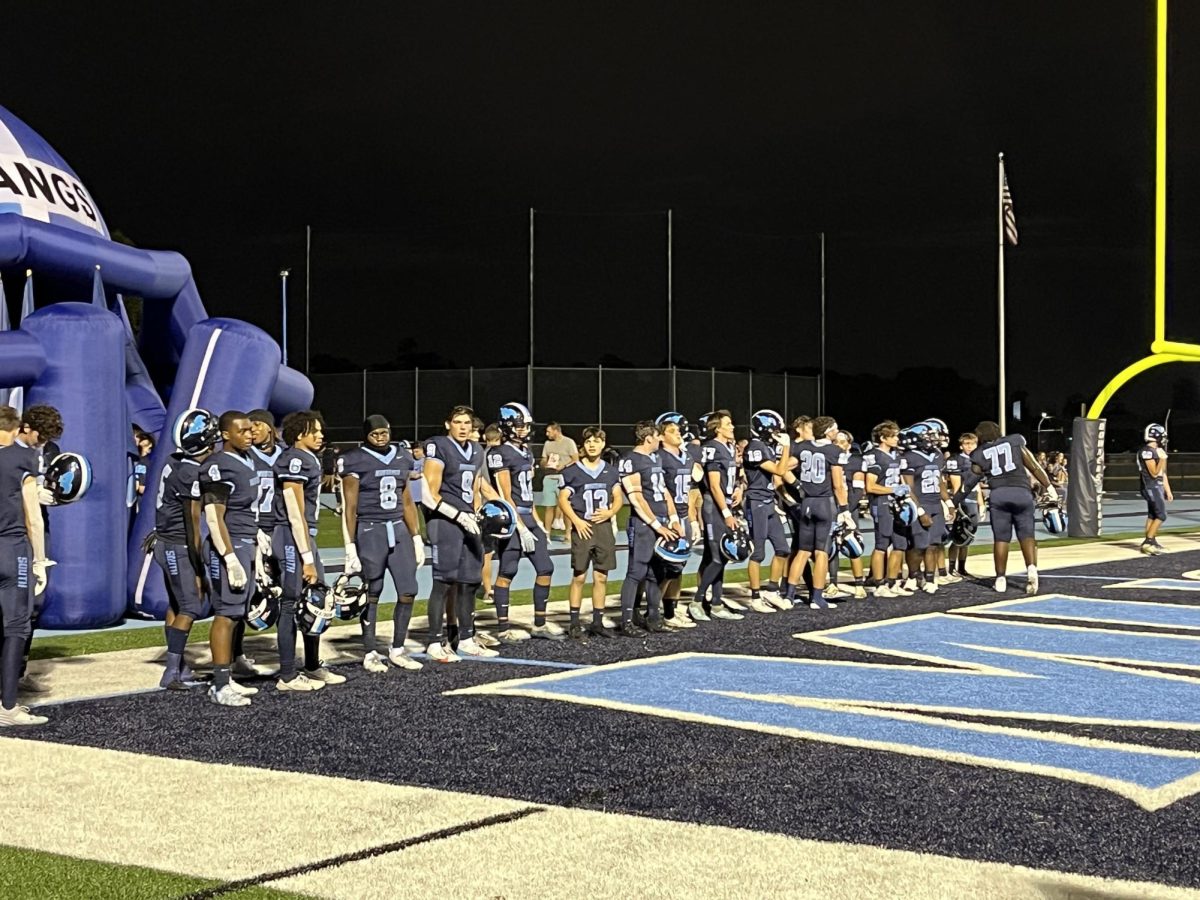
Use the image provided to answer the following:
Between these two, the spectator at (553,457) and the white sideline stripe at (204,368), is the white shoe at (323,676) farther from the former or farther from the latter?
the spectator at (553,457)

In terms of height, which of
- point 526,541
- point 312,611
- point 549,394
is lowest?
point 312,611

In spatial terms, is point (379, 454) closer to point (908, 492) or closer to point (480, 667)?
point (480, 667)

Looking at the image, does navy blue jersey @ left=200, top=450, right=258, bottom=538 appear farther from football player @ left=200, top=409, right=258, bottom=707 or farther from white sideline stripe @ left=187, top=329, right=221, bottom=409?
white sideline stripe @ left=187, top=329, right=221, bottom=409

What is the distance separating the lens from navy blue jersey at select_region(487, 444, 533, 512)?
11.4m

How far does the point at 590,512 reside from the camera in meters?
10.7

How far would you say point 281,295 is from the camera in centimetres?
4100

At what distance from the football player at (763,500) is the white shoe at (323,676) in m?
5.02

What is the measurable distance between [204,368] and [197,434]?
15.7 ft

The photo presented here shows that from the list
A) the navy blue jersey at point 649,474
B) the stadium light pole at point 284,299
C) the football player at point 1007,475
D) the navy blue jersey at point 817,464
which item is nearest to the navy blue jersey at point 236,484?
the navy blue jersey at point 649,474

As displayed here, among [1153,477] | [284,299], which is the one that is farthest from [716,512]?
[284,299]

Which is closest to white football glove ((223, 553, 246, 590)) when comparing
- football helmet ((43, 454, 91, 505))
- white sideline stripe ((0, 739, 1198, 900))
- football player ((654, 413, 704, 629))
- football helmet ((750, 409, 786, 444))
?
football helmet ((43, 454, 91, 505))

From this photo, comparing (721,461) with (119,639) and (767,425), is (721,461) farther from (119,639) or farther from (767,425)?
(119,639)

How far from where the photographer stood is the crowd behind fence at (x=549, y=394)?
36812 mm

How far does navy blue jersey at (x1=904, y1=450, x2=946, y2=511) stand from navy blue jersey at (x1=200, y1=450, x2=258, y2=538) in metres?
7.73
